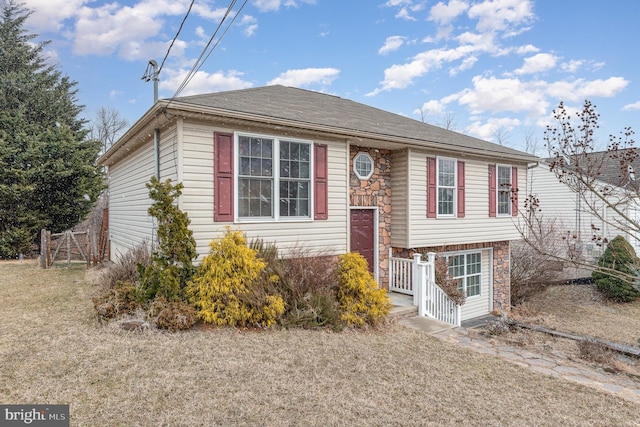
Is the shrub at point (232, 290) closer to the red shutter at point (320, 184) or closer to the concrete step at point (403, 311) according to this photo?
the red shutter at point (320, 184)

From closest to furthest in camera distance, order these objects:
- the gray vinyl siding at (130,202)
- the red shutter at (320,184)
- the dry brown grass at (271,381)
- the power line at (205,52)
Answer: the dry brown grass at (271,381), the power line at (205,52), the red shutter at (320,184), the gray vinyl siding at (130,202)

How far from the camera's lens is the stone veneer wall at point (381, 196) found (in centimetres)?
891

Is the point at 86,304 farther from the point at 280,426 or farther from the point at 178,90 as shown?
the point at 280,426

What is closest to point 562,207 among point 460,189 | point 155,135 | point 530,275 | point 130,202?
point 530,275

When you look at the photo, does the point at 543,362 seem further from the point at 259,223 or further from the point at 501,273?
the point at 501,273

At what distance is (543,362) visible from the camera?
5602mm

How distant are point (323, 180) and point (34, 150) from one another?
12.5 metres

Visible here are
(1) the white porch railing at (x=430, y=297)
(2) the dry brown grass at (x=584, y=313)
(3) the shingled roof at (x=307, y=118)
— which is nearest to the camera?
(3) the shingled roof at (x=307, y=118)

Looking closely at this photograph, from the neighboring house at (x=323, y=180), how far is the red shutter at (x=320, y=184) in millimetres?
26

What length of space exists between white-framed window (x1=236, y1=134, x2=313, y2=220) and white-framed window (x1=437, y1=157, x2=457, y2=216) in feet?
13.2

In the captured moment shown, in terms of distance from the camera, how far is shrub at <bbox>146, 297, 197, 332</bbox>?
17.0 feet

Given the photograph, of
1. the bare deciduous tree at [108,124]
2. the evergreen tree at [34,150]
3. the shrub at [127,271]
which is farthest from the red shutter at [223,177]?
the bare deciduous tree at [108,124]

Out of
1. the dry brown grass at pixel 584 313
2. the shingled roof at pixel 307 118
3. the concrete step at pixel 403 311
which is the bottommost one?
the dry brown grass at pixel 584 313

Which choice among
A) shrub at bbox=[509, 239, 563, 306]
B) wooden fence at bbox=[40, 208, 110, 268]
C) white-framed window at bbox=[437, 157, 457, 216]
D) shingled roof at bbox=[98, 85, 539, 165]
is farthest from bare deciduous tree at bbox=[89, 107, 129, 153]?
shrub at bbox=[509, 239, 563, 306]
